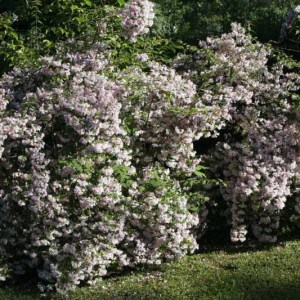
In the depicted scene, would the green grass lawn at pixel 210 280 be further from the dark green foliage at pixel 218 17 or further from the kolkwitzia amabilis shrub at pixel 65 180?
the dark green foliage at pixel 218 17

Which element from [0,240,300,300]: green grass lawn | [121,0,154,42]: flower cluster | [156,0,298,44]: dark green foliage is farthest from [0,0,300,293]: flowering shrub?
[156,0,298,44]: dark green foliage

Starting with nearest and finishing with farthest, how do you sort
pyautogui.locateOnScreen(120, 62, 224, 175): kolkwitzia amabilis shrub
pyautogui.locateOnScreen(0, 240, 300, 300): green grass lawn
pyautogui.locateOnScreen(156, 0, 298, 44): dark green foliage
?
pyautogui.locateOnScreen(0, 240, 300, 300): green grass lawn < pyautogui.locateOnScreen(120, 62, 224, 175): kolkwitzia amabilis shrub < pyautogui.locateOnScreen(156, 0, 298, 44): dark green foliage

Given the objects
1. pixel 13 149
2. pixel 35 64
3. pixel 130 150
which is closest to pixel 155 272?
pixel 130 150

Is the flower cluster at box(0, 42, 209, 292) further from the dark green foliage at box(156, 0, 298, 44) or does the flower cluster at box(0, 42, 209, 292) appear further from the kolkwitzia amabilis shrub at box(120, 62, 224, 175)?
the dark green foliage at box(156, 0, 298, 44)

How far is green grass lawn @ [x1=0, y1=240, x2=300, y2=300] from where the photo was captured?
5.34 metres

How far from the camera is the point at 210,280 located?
5688 millimetres

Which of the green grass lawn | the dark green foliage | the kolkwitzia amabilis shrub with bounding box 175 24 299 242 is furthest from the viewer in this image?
the dark green foliage

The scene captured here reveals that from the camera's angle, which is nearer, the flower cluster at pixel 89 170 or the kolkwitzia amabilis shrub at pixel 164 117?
the flower cluster at pixel 89 170

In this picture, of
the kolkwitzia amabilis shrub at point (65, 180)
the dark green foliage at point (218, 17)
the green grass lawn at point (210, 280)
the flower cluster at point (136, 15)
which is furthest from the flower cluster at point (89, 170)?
the dark green foliage at point (218, 17)

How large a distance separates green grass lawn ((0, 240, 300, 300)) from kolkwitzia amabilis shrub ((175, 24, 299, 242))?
1.36 feet

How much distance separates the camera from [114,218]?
5.51m

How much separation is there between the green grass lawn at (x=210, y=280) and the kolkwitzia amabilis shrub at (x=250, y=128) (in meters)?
0.42

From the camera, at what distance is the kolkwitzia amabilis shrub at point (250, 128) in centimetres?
632

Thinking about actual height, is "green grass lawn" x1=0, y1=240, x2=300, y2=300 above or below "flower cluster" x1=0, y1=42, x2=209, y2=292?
below
